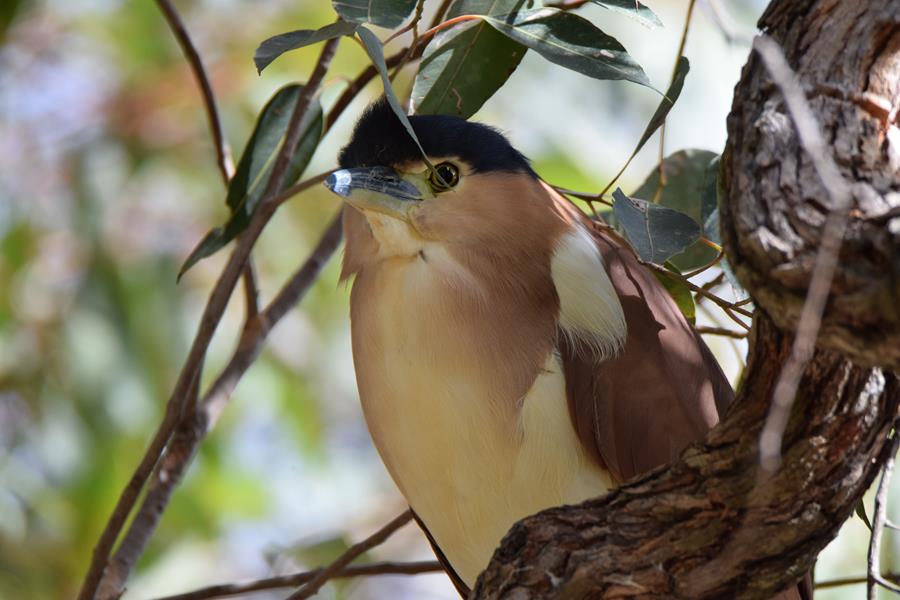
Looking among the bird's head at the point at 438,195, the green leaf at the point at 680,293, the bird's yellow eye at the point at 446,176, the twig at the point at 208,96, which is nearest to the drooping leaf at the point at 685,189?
the green leaf at the point at 680,293

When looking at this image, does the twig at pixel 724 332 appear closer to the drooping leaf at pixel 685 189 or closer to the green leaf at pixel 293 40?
the drooping leaf at pixel 685 189

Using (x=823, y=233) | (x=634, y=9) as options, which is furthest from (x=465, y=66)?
(x=823, y=233)

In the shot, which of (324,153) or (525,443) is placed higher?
(324,153)

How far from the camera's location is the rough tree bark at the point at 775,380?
1.21 metres

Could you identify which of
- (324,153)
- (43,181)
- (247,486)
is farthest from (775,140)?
(43,181)

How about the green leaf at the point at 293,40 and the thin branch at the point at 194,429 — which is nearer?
the green leaf at the point at 293,40

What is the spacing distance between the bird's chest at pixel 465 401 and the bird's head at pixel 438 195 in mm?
63

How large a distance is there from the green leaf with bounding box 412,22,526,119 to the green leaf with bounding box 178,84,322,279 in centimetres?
41

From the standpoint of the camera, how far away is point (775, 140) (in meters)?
1.30

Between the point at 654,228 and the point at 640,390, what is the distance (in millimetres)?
481

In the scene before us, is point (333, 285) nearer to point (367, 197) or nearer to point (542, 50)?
point (367, 197)

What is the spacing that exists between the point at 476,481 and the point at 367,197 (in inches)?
22.6

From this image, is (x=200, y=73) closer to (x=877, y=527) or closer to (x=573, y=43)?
(x=573, y=43)

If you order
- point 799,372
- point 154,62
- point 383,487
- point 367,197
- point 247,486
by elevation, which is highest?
point 154,62
